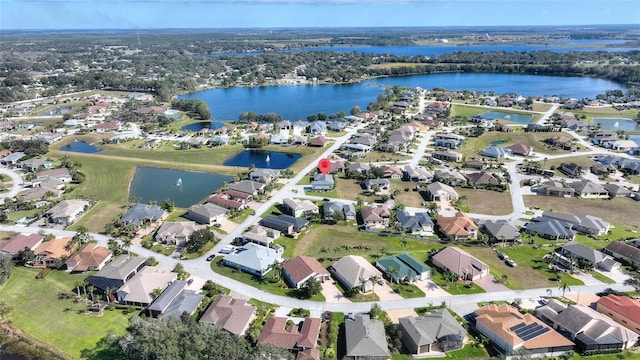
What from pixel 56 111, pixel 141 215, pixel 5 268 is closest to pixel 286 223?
A: pixel 141 215

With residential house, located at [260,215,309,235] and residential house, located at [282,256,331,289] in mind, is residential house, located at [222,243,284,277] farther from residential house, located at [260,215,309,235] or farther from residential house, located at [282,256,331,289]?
residential house, located at [260,215,309,235]

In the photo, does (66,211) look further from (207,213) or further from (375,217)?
(375,217)

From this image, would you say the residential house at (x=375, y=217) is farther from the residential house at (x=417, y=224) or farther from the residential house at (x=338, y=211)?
the residential house at (x=417, y=224)

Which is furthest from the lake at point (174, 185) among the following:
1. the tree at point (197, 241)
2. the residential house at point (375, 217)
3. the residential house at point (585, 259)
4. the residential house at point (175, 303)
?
the residential house at point (585, 259)

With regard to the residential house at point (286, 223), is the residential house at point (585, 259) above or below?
below

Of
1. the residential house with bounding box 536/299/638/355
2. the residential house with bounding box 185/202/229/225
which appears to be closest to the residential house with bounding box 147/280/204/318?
the residential house with bounding box 185/202/229/225

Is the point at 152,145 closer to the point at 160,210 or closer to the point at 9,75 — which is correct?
→ the point at 160,210
